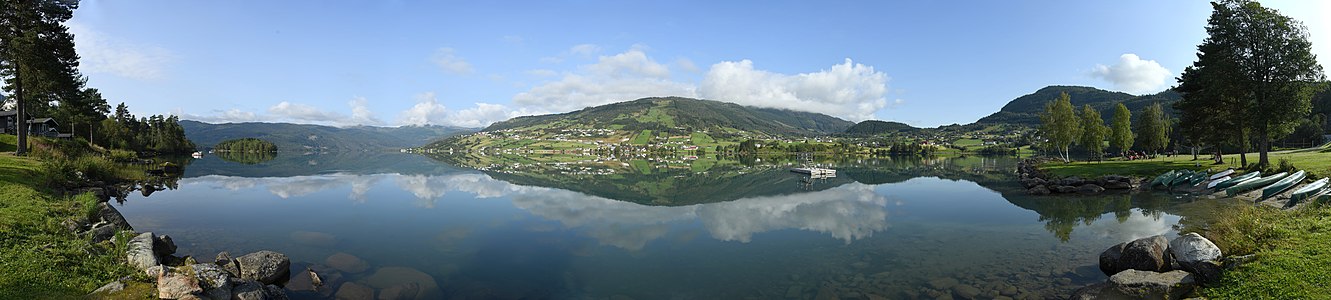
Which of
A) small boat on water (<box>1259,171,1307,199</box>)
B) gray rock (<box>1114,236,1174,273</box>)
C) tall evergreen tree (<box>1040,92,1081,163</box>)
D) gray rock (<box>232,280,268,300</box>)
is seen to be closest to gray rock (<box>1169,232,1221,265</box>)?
gray rock (<box>1114,236,1174,273</box>)

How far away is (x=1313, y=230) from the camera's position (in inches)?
442

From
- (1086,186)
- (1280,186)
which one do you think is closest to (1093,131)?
(1086,186)

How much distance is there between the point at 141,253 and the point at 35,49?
35.4 m

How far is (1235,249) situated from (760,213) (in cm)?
1958

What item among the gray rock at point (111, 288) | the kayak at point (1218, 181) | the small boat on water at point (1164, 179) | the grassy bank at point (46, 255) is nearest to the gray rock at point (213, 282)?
the gray rock at point (111, 288)

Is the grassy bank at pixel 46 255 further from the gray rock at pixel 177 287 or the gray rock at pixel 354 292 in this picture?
the gray rock at pixel 354 292

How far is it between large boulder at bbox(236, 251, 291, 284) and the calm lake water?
→ 0.48 meters

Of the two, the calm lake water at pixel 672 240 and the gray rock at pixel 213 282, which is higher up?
the gray rock at pixel 213 282

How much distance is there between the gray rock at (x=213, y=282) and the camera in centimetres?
1012

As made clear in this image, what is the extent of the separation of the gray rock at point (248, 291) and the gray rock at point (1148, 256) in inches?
772

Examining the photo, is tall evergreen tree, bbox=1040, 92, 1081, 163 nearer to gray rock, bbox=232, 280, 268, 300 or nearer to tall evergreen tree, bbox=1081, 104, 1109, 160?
tall evergreen tree, bbox=1081, 104, 1109, 160

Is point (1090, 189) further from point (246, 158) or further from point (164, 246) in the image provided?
point (246, 158)

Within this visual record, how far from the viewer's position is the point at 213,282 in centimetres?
1042

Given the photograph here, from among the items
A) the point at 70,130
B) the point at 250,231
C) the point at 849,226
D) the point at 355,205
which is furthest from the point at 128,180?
the point at 70,130
